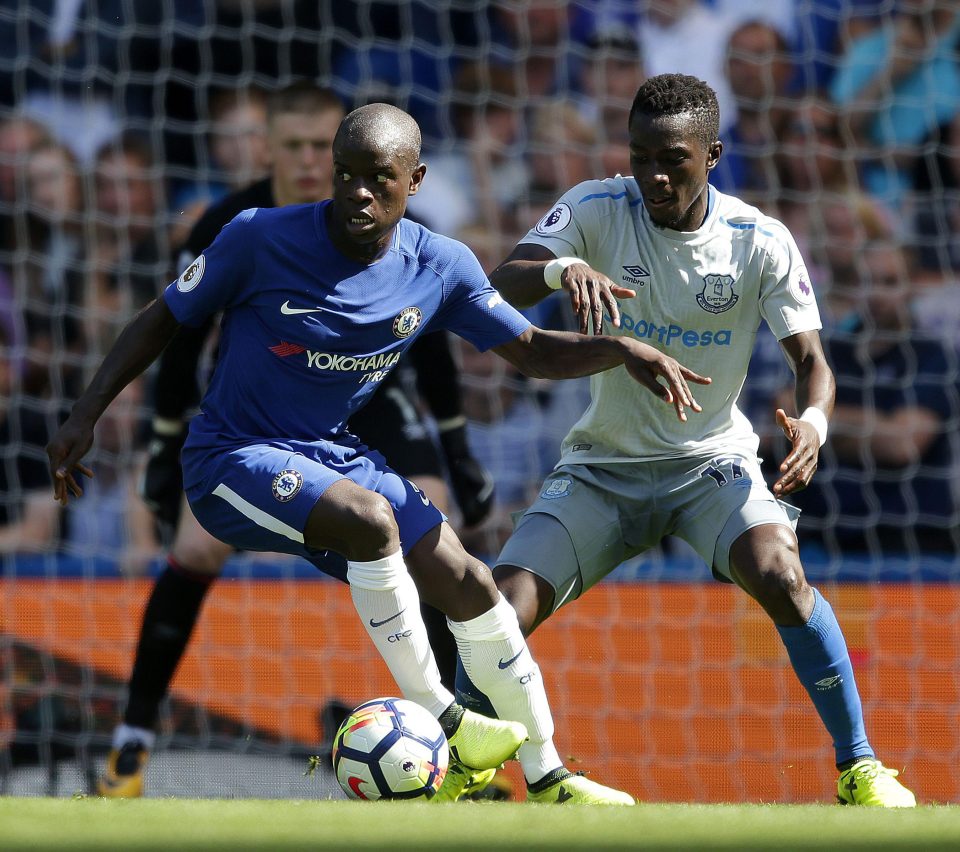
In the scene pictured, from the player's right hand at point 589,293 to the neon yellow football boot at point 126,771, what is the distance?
2.53 metres

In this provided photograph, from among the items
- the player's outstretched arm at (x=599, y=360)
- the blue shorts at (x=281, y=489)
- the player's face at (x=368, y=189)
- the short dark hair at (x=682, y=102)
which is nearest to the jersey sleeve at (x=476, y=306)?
the player's outstretched arm at (x=599, y=360)

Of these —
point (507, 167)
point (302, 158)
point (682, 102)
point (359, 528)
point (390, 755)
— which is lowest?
point (390, 755)

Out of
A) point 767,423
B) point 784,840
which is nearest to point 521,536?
point 784,840

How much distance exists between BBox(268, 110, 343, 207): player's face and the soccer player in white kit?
1406mm

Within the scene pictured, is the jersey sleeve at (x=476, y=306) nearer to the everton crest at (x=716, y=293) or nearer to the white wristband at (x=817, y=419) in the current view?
the everton crest at (x=716, y=293)

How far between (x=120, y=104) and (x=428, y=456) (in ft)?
12.6

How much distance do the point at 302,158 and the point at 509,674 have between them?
92.1 inches

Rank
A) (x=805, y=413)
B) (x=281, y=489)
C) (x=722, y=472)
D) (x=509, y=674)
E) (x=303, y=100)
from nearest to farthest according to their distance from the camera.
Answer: (x=281, y=489) < (x=509, y=674) < (x=805, y=413) < (x=722, y=472) < (x=303, y=100)

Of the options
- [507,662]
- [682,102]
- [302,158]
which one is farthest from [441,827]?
[302,158]

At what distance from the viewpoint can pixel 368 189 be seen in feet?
11.6

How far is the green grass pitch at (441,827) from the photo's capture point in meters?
2.55

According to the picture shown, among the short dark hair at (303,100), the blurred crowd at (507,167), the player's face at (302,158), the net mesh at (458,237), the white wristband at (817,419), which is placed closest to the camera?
the white wristband at (817,419)

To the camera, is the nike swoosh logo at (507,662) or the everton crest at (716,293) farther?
the everton crest at (716,293)

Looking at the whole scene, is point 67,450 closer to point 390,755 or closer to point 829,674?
point 390,755
